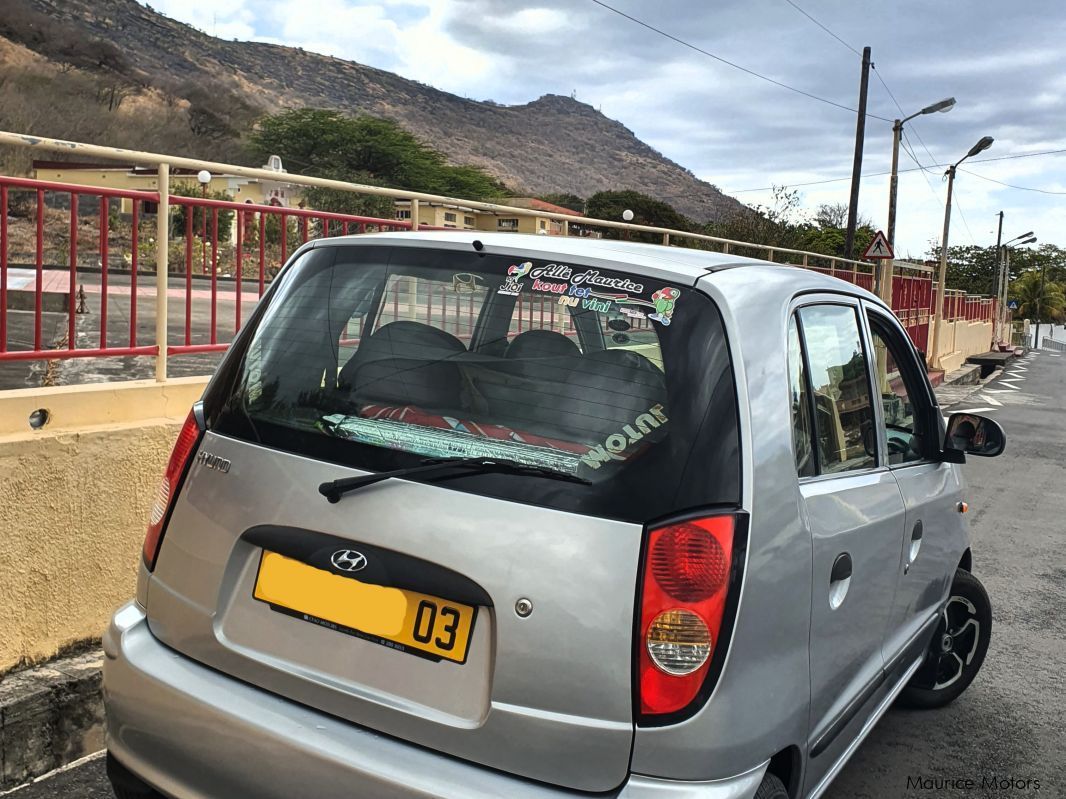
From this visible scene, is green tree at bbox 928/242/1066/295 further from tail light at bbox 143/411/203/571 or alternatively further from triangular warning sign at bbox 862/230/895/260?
tail light at bbox 143/411/203/571

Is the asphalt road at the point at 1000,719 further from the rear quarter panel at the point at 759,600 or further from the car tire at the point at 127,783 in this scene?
the rear quarter panel at the point at 759,600

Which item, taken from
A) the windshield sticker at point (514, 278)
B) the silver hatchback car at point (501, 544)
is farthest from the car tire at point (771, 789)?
the windshield sticker at point (514, 278)

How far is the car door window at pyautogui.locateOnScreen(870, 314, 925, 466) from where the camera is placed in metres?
3.30

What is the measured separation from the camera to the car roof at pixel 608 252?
2.23 metres

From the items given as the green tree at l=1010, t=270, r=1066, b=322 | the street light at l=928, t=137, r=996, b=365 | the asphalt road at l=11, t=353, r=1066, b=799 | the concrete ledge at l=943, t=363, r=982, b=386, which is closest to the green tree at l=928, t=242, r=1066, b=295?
the green tree at l=1010, t=270, r=1066, b=322

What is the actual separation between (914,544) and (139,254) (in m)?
3.45

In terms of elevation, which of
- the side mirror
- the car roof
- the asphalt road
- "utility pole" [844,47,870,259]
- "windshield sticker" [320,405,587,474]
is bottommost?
the asphalt road

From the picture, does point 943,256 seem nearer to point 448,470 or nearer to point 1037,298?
point 448,470

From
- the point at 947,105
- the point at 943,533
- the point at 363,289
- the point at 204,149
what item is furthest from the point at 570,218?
the point at 204,149

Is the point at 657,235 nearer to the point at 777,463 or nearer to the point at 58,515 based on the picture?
the point at 58,515

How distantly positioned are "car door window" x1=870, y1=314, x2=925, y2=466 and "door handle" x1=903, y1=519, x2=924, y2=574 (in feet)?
0.73

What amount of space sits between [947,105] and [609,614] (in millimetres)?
29245

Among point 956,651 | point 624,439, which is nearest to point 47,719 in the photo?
point 624,439

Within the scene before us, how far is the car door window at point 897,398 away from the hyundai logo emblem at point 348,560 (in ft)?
6.34
